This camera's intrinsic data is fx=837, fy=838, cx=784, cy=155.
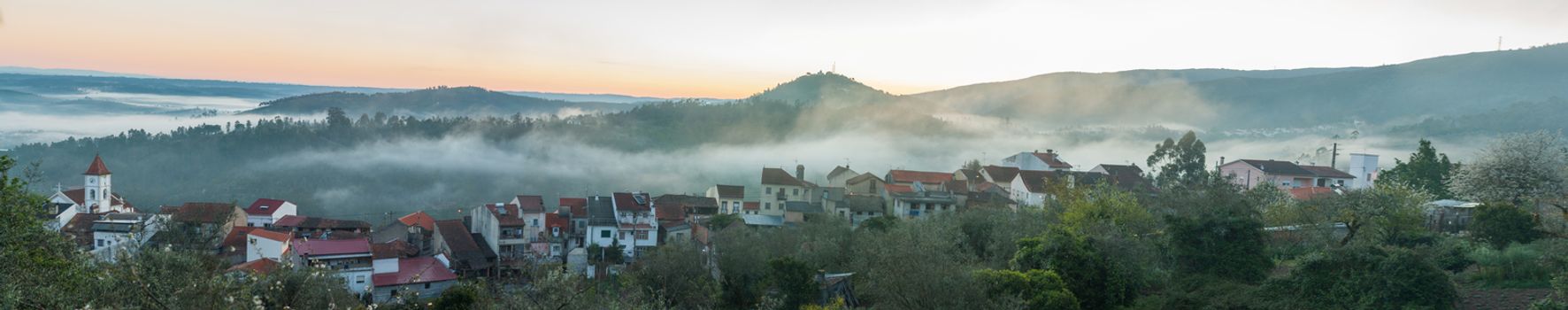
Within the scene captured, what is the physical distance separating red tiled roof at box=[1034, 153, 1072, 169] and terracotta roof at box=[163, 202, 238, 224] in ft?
149

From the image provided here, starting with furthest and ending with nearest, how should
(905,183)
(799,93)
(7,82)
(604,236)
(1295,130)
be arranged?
(799,93) < (1295,130) < (7,82) < (905,183) < (604,236)

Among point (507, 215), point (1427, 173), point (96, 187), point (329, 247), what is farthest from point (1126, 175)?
point (96, 187)

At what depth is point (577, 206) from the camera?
1644 inches

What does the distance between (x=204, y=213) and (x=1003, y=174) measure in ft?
138

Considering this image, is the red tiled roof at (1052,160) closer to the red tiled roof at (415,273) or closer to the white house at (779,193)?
the white house at (779,193)

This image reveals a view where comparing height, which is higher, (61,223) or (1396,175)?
(1396,175)

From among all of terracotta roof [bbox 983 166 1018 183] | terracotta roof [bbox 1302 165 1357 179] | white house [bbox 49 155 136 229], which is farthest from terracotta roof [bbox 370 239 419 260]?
terracotta roof [bbox 1302 165 1357 179]

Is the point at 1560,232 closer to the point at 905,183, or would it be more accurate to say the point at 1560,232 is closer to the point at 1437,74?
the point at 905,183

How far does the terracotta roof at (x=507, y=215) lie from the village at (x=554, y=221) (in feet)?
0.24

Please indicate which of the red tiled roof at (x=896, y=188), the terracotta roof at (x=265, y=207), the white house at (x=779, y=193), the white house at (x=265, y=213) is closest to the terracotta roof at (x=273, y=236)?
the white house at (x=265, y=213)

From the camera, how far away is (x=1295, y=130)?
120 meters

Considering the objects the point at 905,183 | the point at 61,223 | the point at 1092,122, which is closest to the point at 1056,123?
the point at 1092,122

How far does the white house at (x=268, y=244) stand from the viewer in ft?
99.7

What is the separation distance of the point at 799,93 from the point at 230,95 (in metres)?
86.1
